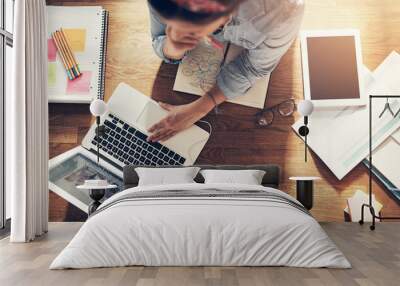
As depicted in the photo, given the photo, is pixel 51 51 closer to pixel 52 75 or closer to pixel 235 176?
pixel 52 75

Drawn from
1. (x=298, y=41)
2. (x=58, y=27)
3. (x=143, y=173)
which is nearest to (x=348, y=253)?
(x=143, y=173)

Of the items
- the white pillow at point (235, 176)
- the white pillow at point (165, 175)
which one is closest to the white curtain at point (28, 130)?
the white pillow at point (165, 175)

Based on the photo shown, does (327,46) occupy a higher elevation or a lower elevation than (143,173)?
higher

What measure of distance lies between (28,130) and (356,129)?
3.74 meters

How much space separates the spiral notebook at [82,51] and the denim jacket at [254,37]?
67 cm

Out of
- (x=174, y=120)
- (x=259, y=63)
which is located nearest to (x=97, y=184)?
(x=174, y=120)

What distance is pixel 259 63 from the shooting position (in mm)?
6340

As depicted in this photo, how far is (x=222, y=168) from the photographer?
621cm

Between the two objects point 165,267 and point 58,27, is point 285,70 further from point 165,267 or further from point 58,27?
point 165,267

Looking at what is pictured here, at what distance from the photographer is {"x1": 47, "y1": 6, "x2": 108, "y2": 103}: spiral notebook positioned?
21.2 feet

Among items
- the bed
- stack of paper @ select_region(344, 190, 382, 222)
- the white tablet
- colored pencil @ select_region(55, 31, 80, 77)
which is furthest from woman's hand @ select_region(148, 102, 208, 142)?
the bed

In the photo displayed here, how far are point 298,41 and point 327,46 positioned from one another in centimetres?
35

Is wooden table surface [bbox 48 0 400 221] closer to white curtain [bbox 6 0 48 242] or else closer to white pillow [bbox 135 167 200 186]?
white pillow [bbox 135 167 200 186]

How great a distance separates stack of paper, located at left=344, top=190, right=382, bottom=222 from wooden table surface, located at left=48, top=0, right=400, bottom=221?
0.20ft
